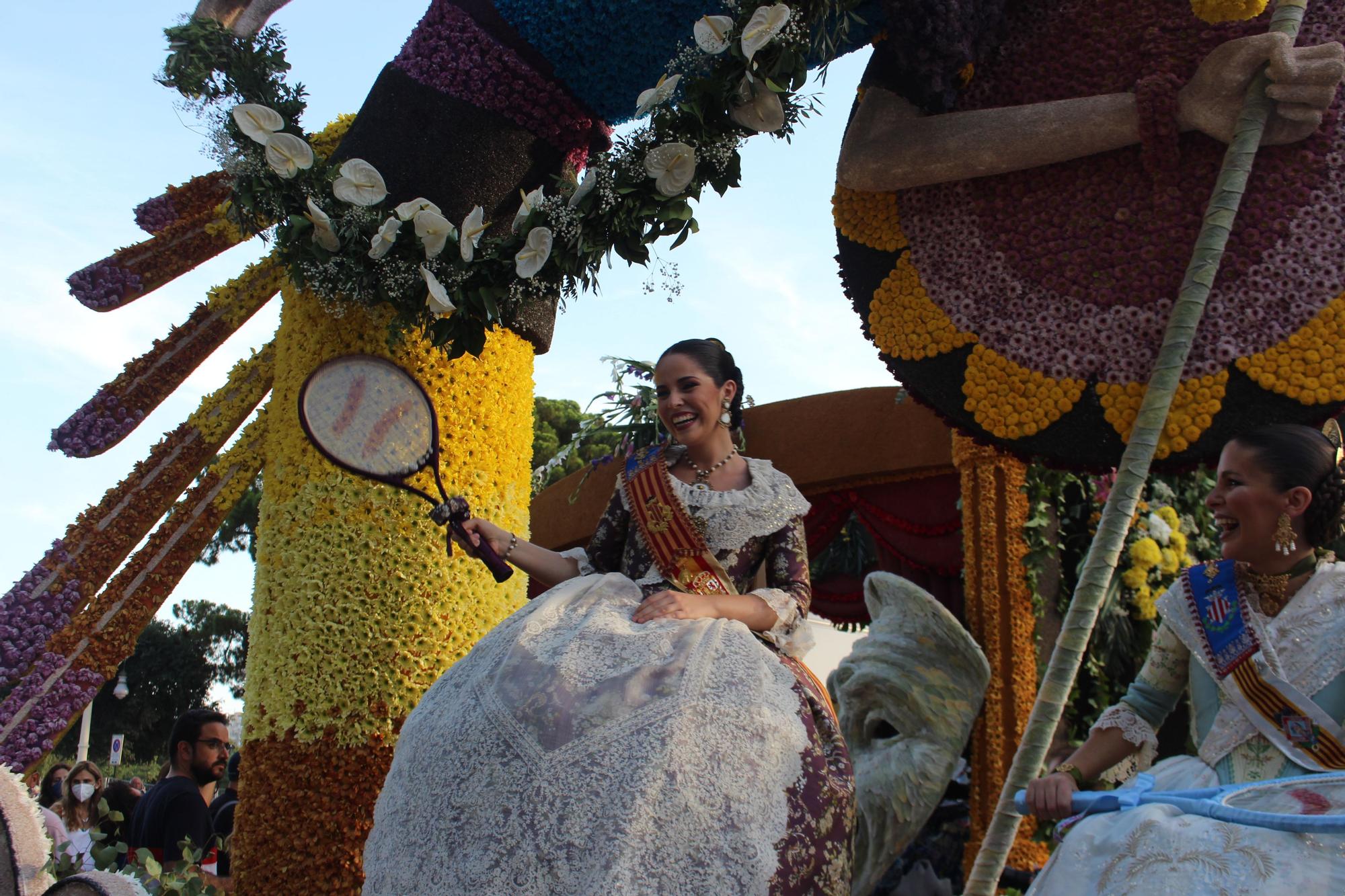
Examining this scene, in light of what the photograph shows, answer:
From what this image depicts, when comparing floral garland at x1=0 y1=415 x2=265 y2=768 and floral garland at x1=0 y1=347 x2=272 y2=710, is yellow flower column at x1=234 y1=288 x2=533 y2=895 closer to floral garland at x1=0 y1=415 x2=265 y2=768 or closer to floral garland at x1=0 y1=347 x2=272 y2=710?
floral garland at x1=0 y1=415 x2=265 y2=768

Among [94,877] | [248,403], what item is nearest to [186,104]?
[248,403]

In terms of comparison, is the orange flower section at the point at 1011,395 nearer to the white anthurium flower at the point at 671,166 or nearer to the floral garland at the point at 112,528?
the white anthurium flower at the point at 671,166

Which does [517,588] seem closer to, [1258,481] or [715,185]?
[715,185]

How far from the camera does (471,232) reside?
13.2 ft

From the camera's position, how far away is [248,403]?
539 centimetres

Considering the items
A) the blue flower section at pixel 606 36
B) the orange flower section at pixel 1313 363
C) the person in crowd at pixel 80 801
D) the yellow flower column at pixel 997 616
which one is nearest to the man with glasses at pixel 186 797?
the person in crowd at pixel 80 801

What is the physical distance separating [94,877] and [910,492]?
5818mm

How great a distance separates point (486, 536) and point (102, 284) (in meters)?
3.68

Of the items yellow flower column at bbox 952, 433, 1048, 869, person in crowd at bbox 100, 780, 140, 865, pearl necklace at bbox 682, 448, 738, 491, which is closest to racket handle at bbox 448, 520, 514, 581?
pearl necklace at bbox 682, 448, 738, 491

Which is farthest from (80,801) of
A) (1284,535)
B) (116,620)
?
(1284,535)

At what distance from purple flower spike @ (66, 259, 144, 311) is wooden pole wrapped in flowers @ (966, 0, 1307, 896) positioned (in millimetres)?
4887

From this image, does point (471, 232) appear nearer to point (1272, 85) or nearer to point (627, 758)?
point (627, 758)

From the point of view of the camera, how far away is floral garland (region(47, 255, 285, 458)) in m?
5.45

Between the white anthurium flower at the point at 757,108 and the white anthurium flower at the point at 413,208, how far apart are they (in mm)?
1125
